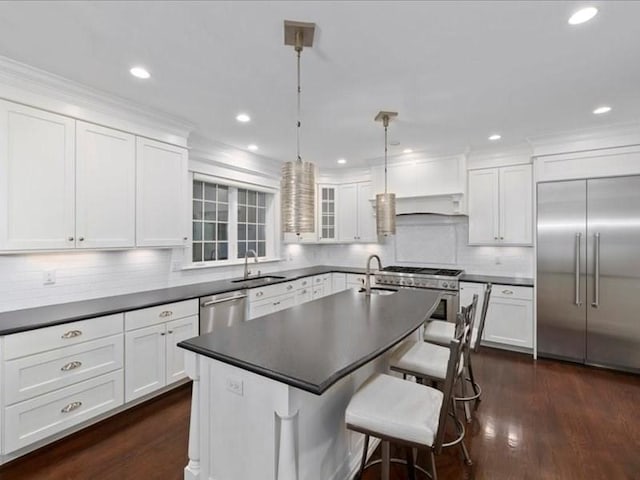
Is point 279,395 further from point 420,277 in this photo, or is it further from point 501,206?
point 501,206

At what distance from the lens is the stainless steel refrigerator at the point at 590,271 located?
3.39m

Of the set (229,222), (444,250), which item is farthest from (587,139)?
(229,222)

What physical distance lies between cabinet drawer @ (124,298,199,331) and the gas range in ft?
9.04

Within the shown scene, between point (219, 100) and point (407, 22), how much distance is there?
5.58 ft

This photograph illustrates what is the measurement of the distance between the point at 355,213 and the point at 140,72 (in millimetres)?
3819

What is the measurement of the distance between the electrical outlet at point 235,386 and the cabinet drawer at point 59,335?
146 centimetres

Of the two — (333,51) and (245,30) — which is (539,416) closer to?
(333,51)

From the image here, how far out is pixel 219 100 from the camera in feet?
9.13

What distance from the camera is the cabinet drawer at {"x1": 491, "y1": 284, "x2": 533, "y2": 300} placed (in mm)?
3906

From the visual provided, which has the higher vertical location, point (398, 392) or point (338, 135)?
point (338, 135)

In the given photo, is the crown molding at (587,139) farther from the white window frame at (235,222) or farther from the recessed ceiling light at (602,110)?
the white window frame at (235,222)

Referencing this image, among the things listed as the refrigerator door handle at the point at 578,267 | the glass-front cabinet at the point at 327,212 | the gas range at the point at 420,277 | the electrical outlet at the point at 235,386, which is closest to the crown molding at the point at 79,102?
the electrical outlet at the point at 235,386

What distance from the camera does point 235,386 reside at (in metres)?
1.59

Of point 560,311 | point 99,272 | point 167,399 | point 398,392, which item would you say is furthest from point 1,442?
point 560,311
